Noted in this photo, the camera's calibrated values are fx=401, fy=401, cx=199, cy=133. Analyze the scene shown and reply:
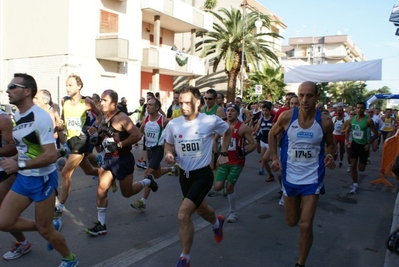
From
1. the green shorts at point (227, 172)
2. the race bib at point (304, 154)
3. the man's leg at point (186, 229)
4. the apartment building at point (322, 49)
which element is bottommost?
the man's leg at point (186, 229)

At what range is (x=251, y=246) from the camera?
16.6ft

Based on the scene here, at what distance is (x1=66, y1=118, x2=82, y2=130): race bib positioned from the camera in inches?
256

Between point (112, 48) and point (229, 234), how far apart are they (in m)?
17.6

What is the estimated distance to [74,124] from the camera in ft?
21.4

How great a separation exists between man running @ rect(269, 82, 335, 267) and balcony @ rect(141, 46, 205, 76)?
Result: 2170cm

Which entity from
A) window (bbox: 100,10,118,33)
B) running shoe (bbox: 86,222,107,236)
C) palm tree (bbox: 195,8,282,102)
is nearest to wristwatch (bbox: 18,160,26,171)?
running shoe (bbox: 86,222,107,236)

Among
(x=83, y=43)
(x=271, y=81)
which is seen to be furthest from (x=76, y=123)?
(x=271, y=81)

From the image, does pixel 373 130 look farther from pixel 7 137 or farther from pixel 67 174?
pixel 7 137

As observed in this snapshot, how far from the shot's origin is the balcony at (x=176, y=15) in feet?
81.0

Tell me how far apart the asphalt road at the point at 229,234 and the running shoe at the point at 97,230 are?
70 millimetres

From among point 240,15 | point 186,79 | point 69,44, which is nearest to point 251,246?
point 69,44

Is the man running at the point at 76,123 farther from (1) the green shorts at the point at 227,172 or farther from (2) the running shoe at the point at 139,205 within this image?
(1) the green shorts at the point at 227,172

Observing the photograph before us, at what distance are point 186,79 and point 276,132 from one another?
3184 cm

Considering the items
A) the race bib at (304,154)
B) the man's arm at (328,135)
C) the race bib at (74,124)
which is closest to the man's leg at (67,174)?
the race bib at (74,124)
